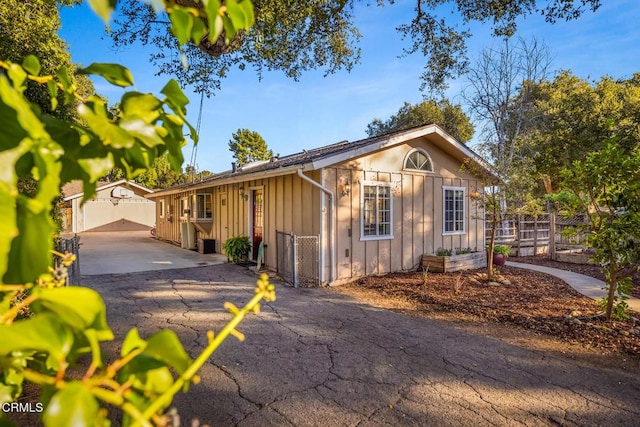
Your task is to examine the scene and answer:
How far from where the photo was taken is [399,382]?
365 centimetres

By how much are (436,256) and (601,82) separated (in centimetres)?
1603

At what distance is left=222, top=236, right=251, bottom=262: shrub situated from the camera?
Result: 10969 mm

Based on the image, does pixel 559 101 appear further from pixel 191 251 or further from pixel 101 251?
pixel 101 251

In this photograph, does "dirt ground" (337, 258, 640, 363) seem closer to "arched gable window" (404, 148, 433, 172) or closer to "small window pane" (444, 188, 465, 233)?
"small window pane" (444, 188, 465, 233)

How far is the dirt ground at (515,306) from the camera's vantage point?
4965 millimetres

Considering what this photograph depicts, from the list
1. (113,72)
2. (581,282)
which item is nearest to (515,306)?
→ (581,282)

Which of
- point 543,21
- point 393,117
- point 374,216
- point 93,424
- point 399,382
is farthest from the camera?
point 393,117

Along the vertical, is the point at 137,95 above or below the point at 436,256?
above

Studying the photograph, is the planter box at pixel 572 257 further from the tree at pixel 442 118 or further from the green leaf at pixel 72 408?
the tree at pixel 442 118

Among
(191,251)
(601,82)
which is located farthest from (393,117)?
(191,251)

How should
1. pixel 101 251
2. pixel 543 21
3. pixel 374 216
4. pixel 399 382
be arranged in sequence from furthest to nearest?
pixel 101 251, pixel 374 216, pixel 543 21, pixel 399 382

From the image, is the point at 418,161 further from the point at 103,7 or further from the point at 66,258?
the point at 103,7

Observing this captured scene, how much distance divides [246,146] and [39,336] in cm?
5262

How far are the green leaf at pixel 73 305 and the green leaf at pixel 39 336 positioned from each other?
1 cm
